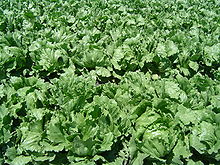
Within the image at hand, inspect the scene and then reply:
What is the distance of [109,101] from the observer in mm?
3164

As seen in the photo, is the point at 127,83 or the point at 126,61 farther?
the point at 126,61

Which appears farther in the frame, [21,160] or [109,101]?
[109,101]

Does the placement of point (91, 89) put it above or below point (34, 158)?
above

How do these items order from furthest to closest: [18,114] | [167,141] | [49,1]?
[49,1], [18,114], [167,141]

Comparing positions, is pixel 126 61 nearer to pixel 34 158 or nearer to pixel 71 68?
pixel 71 68

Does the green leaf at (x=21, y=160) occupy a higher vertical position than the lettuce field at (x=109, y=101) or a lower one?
lower

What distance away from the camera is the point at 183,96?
3307 millimetres

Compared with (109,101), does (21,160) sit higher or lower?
lower

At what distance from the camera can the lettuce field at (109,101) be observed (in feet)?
9.09

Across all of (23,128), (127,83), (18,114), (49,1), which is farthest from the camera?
(49,1)

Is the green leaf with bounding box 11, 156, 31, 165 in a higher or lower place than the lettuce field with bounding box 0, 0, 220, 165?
lower

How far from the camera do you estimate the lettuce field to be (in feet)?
9.09

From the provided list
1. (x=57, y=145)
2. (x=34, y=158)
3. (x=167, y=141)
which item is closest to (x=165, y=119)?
(x=167, y=141)

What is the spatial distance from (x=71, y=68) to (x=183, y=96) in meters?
1.89
